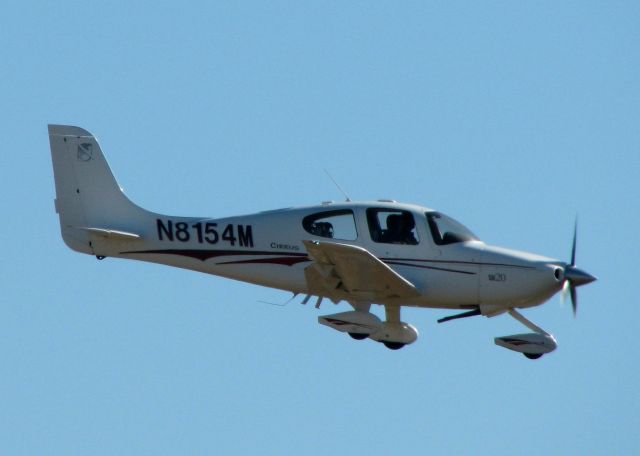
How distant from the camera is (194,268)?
21312 mm

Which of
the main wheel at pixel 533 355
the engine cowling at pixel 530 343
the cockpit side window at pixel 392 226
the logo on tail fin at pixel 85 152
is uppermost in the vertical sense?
the logo on tail fin at pixel 85 152

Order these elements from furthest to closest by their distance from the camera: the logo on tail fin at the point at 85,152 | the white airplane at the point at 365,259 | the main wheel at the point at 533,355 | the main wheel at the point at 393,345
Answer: the logo on tail fin at the point at 85,152
the main wheel at the point at 393,345
the main wheel at the point at 533,355
the white airplane at the point at 365,259

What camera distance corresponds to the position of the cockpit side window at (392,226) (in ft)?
66.0

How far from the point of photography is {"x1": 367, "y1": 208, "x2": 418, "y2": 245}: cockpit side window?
20.1 metres

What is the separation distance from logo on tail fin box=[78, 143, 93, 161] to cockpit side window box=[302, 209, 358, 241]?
4229 millimetres

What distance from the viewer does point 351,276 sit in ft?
65.5

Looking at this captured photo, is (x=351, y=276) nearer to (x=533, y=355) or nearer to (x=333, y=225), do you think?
(x=333, y=225)

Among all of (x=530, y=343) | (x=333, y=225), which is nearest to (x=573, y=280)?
(x=530, y=343)

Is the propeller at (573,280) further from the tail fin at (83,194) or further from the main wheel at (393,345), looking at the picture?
the tail fin at (83,194)

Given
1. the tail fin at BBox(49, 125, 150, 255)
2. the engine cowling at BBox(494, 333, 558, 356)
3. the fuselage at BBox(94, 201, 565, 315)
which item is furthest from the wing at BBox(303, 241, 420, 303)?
the tail fin at BBox(49, 125, 150, 255)

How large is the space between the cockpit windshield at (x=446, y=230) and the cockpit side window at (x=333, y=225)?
4.09ft

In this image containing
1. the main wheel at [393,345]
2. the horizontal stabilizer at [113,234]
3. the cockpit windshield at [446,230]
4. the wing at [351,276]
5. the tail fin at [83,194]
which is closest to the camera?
the wing at [351,276]

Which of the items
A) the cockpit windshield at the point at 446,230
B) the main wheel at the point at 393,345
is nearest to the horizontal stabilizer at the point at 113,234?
the main wheel at the point at 393,345

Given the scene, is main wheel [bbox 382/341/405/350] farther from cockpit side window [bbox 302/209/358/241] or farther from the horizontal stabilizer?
the horizontal stabilizer
